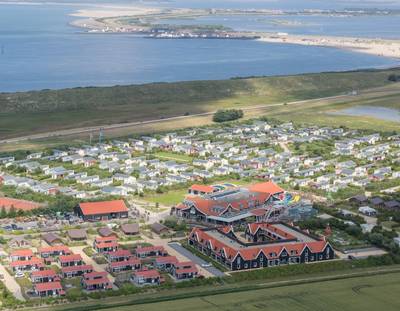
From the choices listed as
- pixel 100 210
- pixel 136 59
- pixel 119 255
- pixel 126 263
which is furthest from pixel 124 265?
pixel 136 59

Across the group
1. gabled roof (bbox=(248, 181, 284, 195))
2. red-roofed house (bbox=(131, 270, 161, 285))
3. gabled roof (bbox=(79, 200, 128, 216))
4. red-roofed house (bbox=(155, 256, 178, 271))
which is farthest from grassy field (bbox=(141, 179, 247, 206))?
red-roofed house (bbox=(131, 270, 161, 285))

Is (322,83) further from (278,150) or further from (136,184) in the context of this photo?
(136,184)

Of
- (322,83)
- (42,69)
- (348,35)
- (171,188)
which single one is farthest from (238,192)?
(348,35)

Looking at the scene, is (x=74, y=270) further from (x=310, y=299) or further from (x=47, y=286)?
(x=310, y=299)

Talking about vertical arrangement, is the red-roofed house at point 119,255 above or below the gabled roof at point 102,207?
below

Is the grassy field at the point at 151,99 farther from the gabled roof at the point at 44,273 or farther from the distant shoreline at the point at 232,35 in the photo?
the distant shoreline at the point at 232,35

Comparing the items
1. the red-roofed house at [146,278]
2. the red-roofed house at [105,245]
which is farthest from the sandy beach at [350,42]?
the red-roofed house at [146,278]
